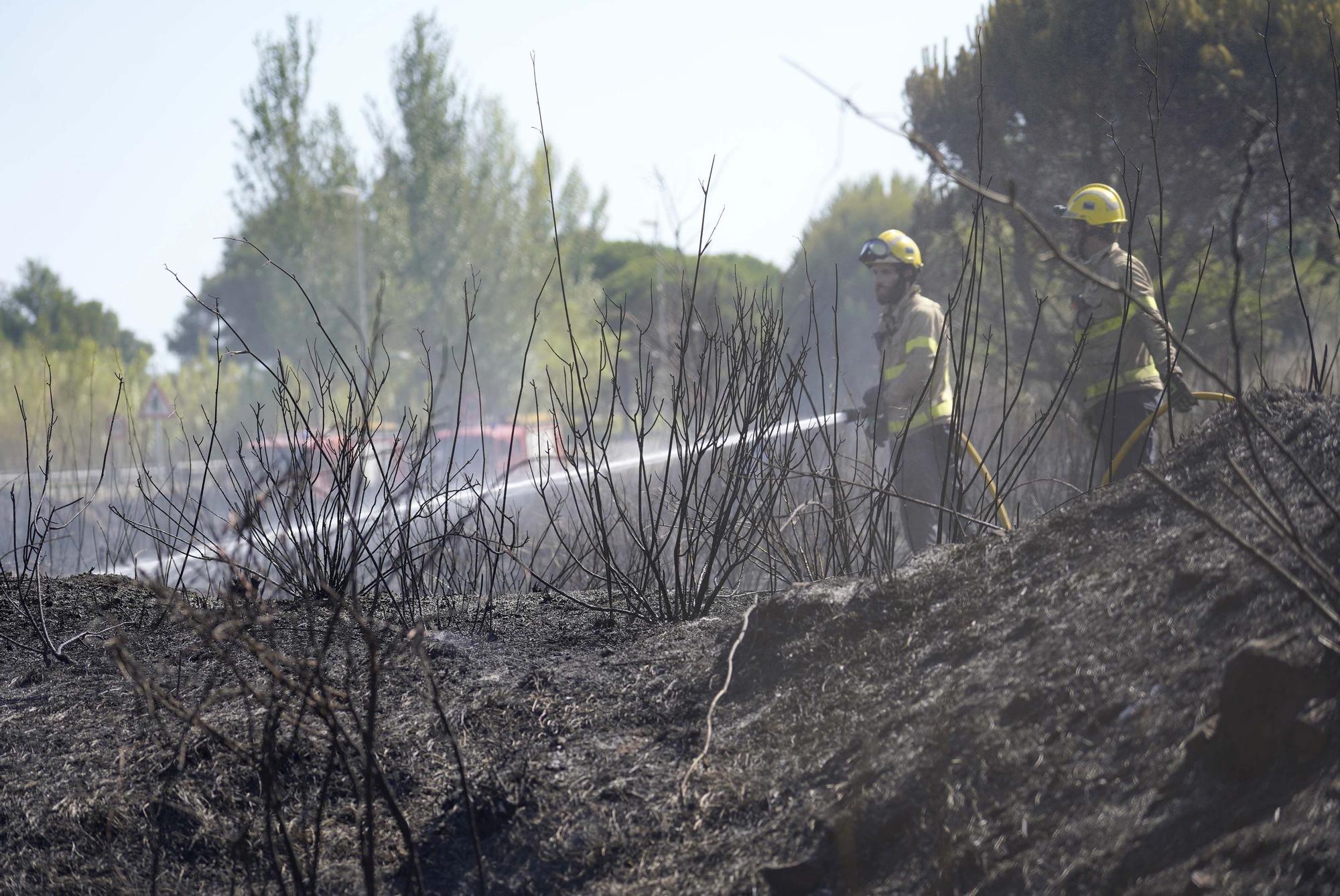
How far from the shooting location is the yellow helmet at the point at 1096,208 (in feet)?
16.5

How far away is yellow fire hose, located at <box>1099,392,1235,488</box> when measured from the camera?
3.12 meters

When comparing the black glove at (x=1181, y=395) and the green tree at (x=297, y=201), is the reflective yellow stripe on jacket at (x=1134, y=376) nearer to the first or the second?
the black glove at (x=1181, y=395)

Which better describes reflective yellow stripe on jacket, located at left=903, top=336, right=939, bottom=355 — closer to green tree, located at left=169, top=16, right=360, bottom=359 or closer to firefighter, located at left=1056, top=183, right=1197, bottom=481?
firefighter, located at left=1056, top=183, right=1197, bottom=481

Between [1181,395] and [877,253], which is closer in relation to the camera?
[1181,395]

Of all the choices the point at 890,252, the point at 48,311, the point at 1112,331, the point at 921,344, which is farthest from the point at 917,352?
the point at 48,311

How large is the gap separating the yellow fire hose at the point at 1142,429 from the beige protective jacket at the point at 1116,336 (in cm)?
22

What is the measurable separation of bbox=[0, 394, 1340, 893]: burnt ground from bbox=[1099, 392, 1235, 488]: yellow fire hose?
1.31ft

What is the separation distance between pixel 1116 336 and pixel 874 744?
3.64 meters

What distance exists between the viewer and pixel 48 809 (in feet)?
7.97

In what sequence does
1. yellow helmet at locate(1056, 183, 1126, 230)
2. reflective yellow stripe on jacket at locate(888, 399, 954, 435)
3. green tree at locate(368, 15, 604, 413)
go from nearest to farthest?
yellow helmet at locate(1056, 183, 1126, 230) < reflective yellow stripe on jacket at locate(888, 399, 954, 435) < green tree at locate(368, 15, 604, 413)

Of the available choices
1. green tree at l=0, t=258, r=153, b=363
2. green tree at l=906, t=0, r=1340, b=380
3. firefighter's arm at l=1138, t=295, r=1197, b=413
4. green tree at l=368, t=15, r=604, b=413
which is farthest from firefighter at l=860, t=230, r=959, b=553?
green tree at l=0, t=258, r=153, b=363

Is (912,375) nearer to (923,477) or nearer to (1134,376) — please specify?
(923,477)

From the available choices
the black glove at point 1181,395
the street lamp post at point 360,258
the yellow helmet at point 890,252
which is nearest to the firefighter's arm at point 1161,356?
the black glove at point 1181,395

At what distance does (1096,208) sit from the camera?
505 cm
